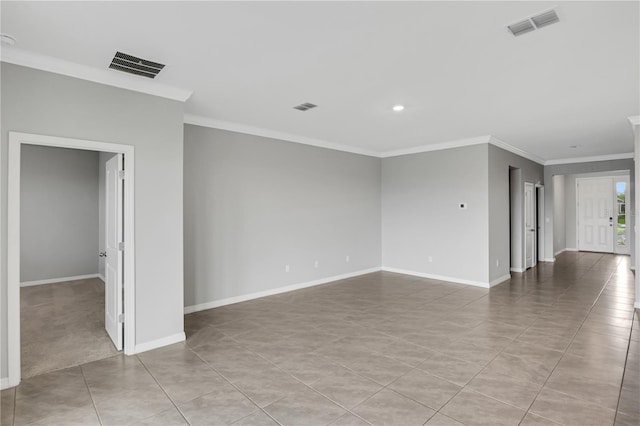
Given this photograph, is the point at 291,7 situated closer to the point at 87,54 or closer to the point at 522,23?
the point at 522,23

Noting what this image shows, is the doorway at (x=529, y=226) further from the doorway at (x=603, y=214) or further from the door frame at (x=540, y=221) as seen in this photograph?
the doorway at (x=603, y=214)

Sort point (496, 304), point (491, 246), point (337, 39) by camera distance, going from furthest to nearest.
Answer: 1. point (491, 246)
2. point (496, 304)
3. point (337, 39)

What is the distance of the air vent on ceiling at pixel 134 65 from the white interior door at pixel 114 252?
0.83m

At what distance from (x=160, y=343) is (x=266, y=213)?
2.55 meters

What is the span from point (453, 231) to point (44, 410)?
6330 mm

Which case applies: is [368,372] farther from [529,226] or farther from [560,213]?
[560,213]

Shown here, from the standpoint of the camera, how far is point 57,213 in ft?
22.5

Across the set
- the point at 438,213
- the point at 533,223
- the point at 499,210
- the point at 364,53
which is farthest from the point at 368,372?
the point at 533,223

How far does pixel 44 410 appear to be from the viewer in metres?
2.45

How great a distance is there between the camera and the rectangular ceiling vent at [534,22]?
2.26 metres

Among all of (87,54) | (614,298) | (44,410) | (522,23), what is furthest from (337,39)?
(614,298)

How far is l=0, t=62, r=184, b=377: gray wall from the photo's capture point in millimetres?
2789

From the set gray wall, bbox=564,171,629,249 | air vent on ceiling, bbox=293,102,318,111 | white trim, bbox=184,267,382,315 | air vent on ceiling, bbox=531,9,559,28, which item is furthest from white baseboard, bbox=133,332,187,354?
gray wall, bbox=564,171,629,249

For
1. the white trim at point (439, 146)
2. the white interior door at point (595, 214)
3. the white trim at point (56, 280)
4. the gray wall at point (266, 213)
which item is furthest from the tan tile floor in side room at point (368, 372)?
the white interior door at point (595, 214)
